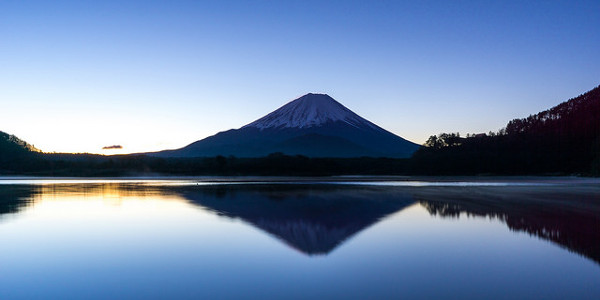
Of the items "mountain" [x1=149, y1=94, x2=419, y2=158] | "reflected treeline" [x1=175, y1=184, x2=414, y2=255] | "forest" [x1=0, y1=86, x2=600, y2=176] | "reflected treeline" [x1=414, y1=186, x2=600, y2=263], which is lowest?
"reflected treeline" [x1=414, y1=186, x2=600, y2=263]

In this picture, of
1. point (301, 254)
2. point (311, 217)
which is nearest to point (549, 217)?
point (311, 217)

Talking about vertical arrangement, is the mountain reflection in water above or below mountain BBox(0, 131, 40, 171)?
below

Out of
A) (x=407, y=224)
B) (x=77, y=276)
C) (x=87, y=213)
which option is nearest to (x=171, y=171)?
(x=87, y=213)

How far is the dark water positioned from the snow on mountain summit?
15920 cm

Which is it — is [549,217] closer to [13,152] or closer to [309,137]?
[13,152]

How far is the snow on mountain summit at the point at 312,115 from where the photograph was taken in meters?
180

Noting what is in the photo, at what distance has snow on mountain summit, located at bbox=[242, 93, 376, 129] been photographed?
590 ft

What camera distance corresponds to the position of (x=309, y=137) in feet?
525

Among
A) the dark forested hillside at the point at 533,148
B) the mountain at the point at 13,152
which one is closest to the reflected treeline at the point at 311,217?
the dark forested hillside at the point at 533,148

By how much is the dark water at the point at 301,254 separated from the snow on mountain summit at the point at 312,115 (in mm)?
159201

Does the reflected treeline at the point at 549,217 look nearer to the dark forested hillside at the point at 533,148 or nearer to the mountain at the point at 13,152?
the dark forested hillside at the point at 533,148

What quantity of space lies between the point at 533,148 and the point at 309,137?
289 ft

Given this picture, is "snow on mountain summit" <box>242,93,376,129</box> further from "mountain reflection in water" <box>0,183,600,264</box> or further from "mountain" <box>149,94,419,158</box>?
"mountain reflection in water" <box>0,183,600,264</box>

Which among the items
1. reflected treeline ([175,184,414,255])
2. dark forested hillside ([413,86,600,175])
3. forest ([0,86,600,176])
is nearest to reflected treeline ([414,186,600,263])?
reflected treeline ([175,184,414,255])
